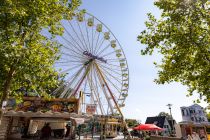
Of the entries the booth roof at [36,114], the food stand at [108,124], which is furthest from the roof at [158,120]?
the booth roof at [36,114]

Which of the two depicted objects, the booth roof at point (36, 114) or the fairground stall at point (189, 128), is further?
the fairground stall at point (189, 128)

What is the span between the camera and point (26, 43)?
1198 centimetres

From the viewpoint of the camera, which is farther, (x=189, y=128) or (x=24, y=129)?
(x=189, y=128)

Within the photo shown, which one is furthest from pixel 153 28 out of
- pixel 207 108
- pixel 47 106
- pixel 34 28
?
pixel 47 106

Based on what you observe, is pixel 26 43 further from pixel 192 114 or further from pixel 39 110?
pixel 192 114

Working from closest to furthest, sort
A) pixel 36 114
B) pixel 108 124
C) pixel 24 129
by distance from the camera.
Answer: pixel 36 114
pixel 24 129
pixel 108 124


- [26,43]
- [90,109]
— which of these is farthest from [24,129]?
[26,43]

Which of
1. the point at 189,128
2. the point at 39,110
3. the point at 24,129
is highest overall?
the point at 39,110

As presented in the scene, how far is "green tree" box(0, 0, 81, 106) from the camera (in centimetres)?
1062

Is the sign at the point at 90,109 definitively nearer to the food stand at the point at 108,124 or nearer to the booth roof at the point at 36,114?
the booth roof at the point at 36,114

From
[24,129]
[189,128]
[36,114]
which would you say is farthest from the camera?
[189,128]

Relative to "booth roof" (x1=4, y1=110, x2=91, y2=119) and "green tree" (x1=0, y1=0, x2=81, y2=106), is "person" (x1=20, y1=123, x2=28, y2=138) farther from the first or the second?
"green tree" (x1=0, y1=0, x2=81, y2=106)

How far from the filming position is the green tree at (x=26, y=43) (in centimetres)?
1062

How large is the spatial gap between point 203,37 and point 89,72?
18.8 metres
